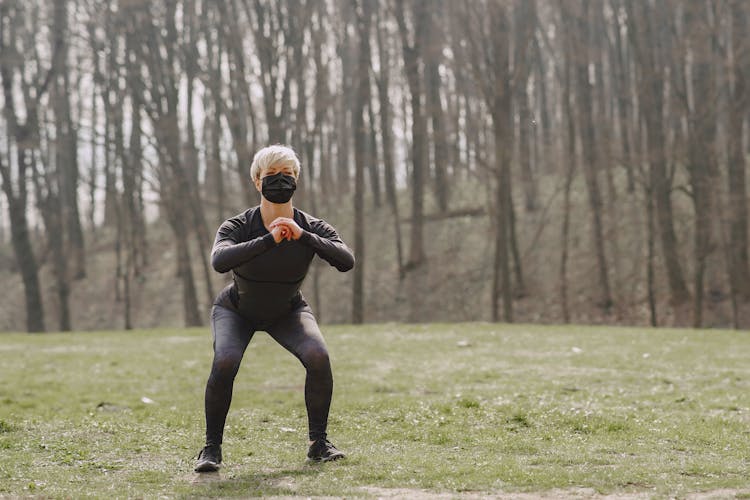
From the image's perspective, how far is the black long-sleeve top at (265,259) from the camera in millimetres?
6617

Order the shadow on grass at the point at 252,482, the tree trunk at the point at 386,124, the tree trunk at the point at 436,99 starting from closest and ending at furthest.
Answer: the shadow on grass at the point at 252,482
the tree trunk at the point at 436,99
the tree trunk at the point at 386,124

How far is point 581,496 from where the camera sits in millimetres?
5930

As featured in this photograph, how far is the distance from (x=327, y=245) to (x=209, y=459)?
1.81 m

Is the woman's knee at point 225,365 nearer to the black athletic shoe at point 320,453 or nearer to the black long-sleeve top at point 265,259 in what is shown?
the black long-sleeve top at point 265,259

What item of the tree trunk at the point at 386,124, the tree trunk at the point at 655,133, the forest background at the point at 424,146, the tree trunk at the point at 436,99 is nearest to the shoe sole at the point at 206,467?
the forest background at the point at 424,146

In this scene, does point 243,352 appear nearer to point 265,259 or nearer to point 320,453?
point 265,259

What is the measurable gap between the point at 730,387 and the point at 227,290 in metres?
8.14

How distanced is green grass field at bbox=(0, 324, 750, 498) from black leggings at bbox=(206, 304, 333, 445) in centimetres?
39

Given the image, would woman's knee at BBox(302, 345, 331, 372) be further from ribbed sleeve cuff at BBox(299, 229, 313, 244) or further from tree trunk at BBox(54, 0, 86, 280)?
tree trunk at BBox(54, 0, 86, 280)

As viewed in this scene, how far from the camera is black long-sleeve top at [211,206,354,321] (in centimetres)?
662

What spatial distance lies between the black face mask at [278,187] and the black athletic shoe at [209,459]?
190 centimetres

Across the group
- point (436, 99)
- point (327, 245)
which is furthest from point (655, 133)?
point (327, 245)

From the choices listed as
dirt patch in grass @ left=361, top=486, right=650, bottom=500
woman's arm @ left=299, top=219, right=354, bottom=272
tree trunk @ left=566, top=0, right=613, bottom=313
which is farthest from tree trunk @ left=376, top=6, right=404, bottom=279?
dirt patch in grass @ left=361, top=486, right=650, bottom=500

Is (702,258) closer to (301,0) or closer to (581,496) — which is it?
(301,0)
